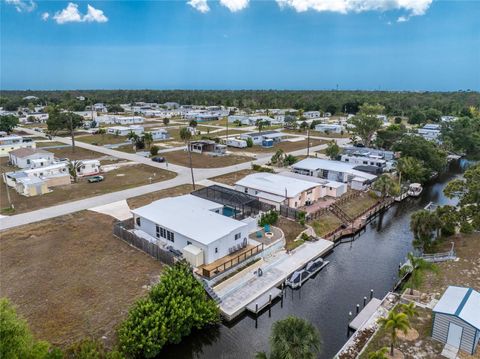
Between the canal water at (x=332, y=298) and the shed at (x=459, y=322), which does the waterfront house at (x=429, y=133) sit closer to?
the canal water at (x=332, y=298)

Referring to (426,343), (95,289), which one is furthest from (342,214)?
(95,289)

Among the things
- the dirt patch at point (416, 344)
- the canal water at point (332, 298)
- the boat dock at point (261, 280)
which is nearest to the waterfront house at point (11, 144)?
the boat dock at point (261, 280)

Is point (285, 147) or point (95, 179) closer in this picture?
point (95, 179)

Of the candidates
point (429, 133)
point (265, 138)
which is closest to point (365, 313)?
point (265, 138)

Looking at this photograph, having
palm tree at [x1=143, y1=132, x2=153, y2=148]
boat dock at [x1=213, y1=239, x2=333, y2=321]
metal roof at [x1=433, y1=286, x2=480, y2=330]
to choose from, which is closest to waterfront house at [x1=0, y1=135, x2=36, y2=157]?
palm tree at [x1=143, y1=132, x2=153, y2=148]

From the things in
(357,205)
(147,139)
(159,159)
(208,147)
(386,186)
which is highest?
(147,139)

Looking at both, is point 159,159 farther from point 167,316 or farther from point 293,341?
point 293,341

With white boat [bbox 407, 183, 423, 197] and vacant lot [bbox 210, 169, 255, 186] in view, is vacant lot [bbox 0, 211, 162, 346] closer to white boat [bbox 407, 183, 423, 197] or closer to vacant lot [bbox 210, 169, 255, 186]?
vacant lot [bbox 210, 169, 255, 186]
